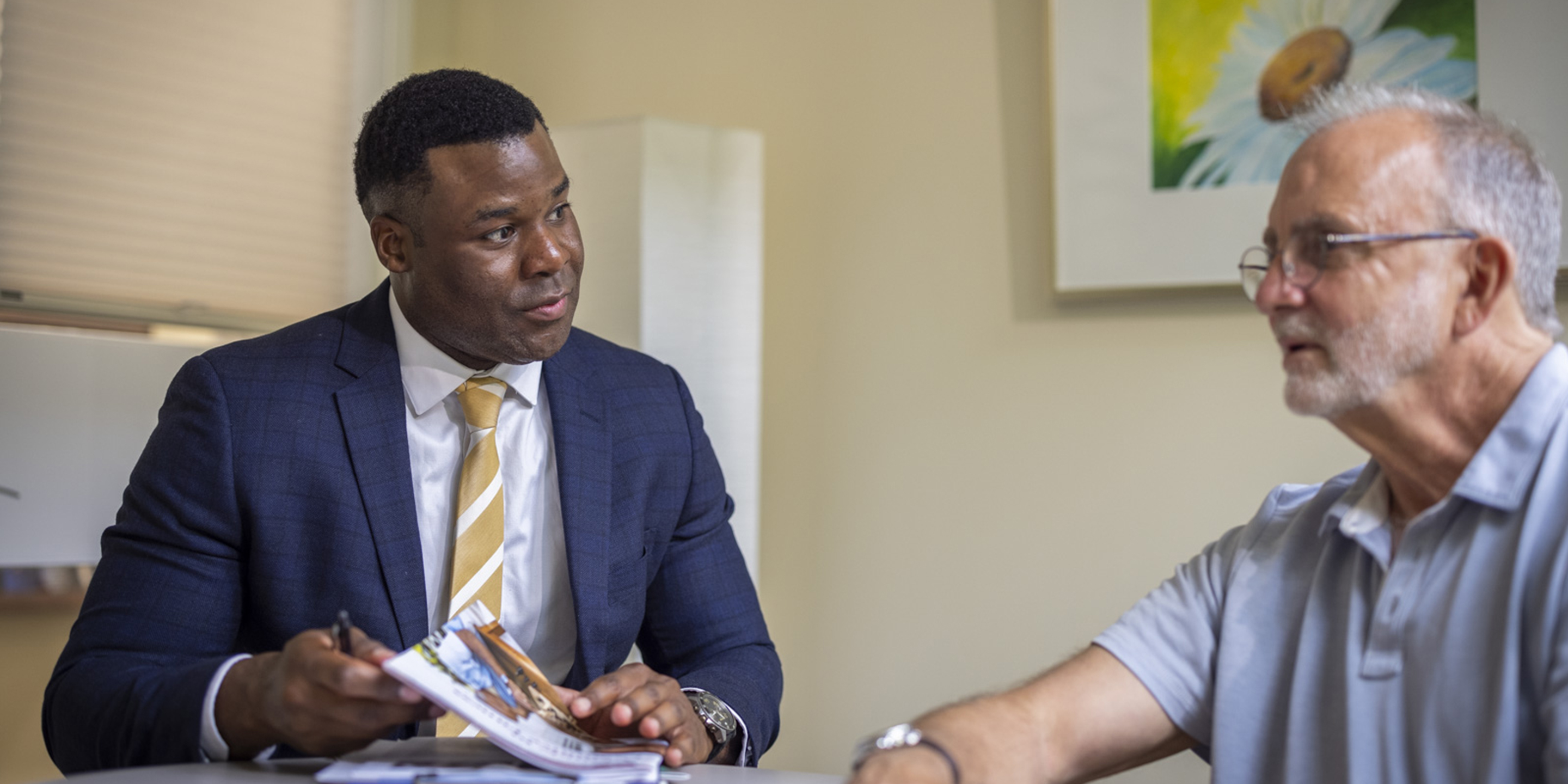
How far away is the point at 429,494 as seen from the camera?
1.65m

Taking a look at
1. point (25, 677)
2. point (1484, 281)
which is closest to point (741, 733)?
point (1484, 281)

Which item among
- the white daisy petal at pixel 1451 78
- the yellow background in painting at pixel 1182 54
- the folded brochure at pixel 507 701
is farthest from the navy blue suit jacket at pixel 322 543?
the white daisy petal at pixel 1451 78

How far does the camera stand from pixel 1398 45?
2291 millimetres

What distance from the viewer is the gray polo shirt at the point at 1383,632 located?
101 centimetres

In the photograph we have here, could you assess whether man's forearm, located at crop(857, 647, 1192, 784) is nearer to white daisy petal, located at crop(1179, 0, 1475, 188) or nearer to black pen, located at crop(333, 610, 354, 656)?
black pen, located at crop(333, 610, 354, 656)

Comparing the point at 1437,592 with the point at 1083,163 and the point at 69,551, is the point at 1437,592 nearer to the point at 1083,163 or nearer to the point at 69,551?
the point at 1083,163

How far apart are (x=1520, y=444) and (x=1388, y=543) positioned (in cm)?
17

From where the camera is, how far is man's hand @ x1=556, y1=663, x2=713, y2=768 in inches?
50.6

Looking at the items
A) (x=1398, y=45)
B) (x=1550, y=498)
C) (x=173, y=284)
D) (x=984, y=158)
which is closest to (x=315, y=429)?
(x=173, y=284)

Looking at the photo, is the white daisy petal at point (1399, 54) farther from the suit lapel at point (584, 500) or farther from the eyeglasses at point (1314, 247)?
the suit lapel at point (584, 500)

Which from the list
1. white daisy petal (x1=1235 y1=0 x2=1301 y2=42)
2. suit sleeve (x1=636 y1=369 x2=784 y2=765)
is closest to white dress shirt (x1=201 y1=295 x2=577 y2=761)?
suit sleeve (x1=636 y1=369 x2=784 y2=765)

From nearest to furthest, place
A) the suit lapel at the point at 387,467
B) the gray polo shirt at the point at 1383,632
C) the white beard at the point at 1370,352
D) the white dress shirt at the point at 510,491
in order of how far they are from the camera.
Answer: the gray polo shirt at the point at 1383,632
the white beard at the point at 1370,352
the suit lapel at the point at 387,467
the white dress shirt at the point at 510,491

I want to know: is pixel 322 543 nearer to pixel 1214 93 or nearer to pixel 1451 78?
pixel 1214 93

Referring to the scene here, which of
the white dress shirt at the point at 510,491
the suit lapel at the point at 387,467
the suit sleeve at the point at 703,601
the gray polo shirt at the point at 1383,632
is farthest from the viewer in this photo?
the suit sleeve at the point at 703,601
